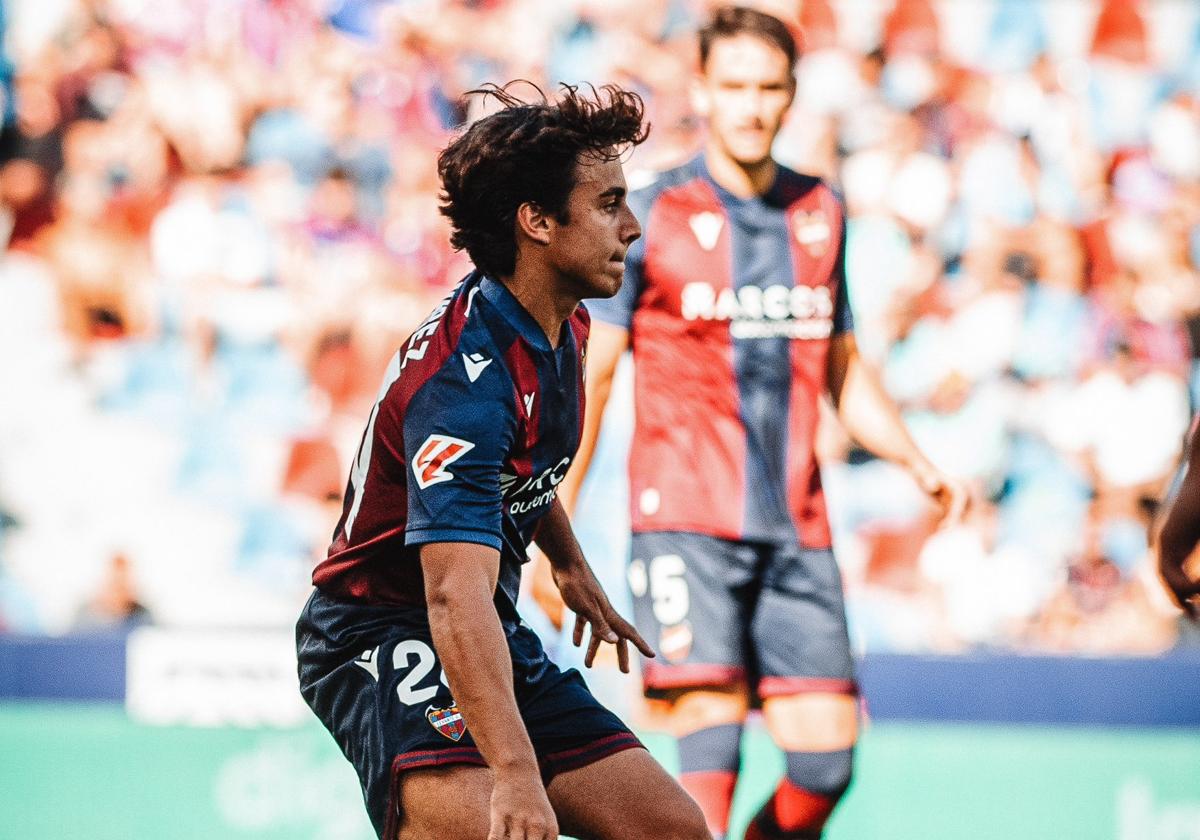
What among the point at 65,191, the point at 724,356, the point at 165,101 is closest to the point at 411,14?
the point at 165,101

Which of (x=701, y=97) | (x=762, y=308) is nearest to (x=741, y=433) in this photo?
(x=762, y=308)

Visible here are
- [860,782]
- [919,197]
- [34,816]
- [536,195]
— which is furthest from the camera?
[919,197]

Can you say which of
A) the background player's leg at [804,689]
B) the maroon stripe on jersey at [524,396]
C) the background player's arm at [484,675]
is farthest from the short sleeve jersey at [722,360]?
the background player's arm at [484,675]

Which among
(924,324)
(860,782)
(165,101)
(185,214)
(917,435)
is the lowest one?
(860,782)

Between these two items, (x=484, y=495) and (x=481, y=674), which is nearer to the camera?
(x=481, y=674)

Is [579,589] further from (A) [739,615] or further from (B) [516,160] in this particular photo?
(A) [739,615]

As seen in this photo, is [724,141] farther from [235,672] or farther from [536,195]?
[235,672]

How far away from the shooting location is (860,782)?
7.11 meters

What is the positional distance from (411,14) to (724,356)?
19.2 feet

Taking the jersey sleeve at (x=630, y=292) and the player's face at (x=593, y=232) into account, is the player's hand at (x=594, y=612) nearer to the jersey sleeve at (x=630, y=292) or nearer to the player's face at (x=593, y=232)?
the player's face at (x=593, y=232)

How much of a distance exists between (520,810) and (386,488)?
2.13ft

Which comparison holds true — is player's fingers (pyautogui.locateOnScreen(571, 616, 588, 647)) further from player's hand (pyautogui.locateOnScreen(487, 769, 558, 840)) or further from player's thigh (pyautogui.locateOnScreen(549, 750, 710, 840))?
player's hand (pyautogui.locateOnScreen(487, 769, 558, 840))

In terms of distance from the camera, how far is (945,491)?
4504mm

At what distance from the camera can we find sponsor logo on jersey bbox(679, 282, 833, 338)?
4.59m
